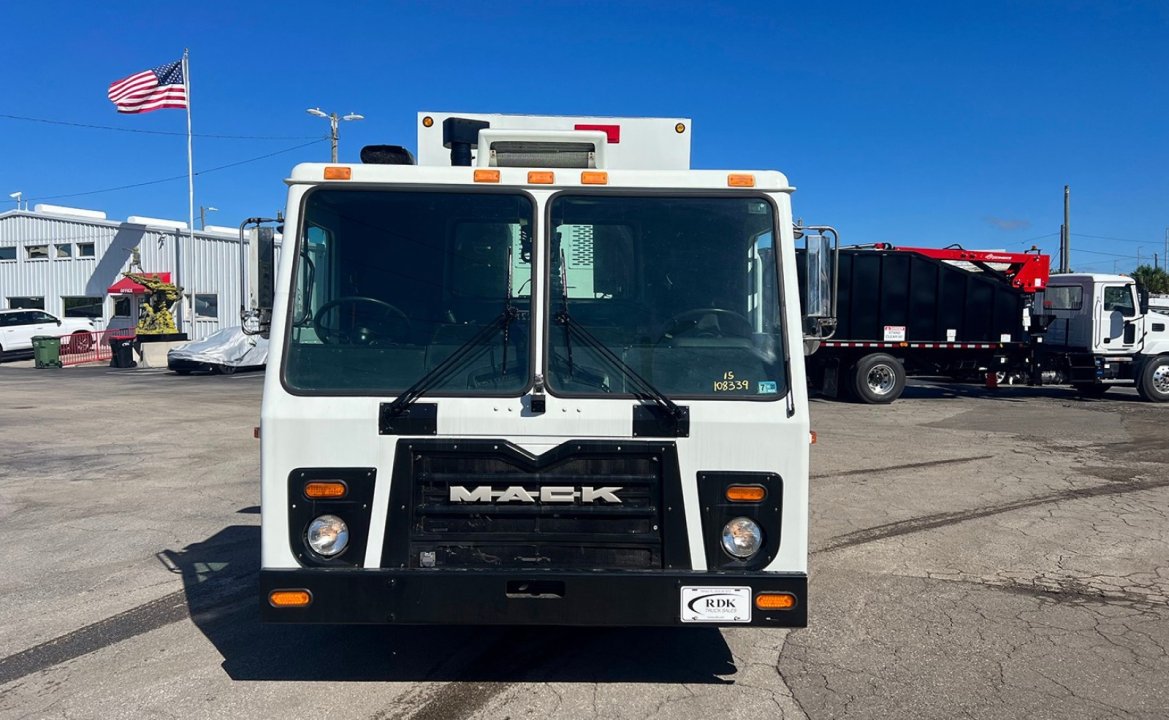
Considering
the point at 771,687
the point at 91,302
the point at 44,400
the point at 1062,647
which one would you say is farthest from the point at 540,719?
the point at 91,302

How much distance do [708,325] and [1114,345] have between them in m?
18.5

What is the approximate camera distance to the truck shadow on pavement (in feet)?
14.8

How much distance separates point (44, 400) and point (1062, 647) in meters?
18.4

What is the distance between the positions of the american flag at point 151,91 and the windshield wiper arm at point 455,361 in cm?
3088

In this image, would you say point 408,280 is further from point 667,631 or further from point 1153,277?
point 1153,277

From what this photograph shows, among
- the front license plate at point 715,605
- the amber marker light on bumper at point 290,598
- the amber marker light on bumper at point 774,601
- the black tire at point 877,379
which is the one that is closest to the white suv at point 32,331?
the black tire at point 877,379

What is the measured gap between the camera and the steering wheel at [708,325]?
4.22 m

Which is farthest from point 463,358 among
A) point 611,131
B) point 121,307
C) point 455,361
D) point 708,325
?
point 121,307

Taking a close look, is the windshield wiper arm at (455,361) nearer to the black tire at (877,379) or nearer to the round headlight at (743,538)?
the round headlight at (743,538)

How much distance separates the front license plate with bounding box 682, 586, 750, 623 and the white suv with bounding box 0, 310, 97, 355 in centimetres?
3241

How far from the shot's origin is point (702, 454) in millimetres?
3949

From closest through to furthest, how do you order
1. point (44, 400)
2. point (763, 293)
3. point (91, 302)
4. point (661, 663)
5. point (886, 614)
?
point (763, 293), point (661, 663), point (886, 614), point (44, 400), point (91, 302)

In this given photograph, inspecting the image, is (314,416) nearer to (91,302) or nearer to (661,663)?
(661,663)

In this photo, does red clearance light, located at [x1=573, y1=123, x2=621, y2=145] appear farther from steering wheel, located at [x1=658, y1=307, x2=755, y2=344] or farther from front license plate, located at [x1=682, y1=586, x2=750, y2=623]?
front license plate, located at [x1=682, y1=586, x2=750, y2=623]
